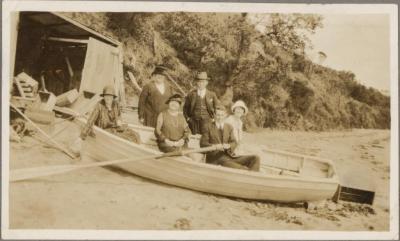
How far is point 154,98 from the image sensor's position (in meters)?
4.62

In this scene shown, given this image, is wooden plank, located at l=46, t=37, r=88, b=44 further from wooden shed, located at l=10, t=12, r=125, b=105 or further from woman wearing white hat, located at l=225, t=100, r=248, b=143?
woman wearing white hat, located at l=225, t=100, r=248, b=143

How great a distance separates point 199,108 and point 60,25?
1661 mm

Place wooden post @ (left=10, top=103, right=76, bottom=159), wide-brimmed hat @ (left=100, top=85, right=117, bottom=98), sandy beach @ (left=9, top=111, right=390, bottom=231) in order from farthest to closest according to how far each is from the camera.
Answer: wide-brimmed hat @ (left=100, top=85, right=117, bottom=98)
wooden post @ (left=10, top=103, right=76, bottom=159)
sandy beach @ (left=9, top=111, right=390, bottom=231)

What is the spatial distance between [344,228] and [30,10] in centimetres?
383

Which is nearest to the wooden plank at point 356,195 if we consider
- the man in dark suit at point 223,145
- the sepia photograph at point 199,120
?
the sepia photograph at point 199,120

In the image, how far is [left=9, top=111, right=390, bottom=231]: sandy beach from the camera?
14.2 feet

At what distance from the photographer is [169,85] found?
15.4 feet

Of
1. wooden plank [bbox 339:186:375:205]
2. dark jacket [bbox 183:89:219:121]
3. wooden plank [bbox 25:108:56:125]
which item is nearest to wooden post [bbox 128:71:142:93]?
dark jacket [bbox 183:89:219:121]

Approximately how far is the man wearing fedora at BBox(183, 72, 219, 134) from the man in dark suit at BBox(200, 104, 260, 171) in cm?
6

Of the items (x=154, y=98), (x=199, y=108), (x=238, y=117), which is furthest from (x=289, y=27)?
(x=154, y=98)

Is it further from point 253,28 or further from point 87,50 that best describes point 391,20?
point 87,50

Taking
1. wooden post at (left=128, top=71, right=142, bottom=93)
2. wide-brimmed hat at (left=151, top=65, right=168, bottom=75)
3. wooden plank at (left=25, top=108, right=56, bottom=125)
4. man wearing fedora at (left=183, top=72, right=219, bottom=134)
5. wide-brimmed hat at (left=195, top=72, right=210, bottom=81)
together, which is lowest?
wooden plank at (left=25, top=108, right=56, bottom=125)

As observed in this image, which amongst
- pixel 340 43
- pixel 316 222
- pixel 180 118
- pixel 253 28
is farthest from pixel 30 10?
pixel 316 222

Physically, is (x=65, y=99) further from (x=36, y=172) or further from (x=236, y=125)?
(x=236, y=125)
